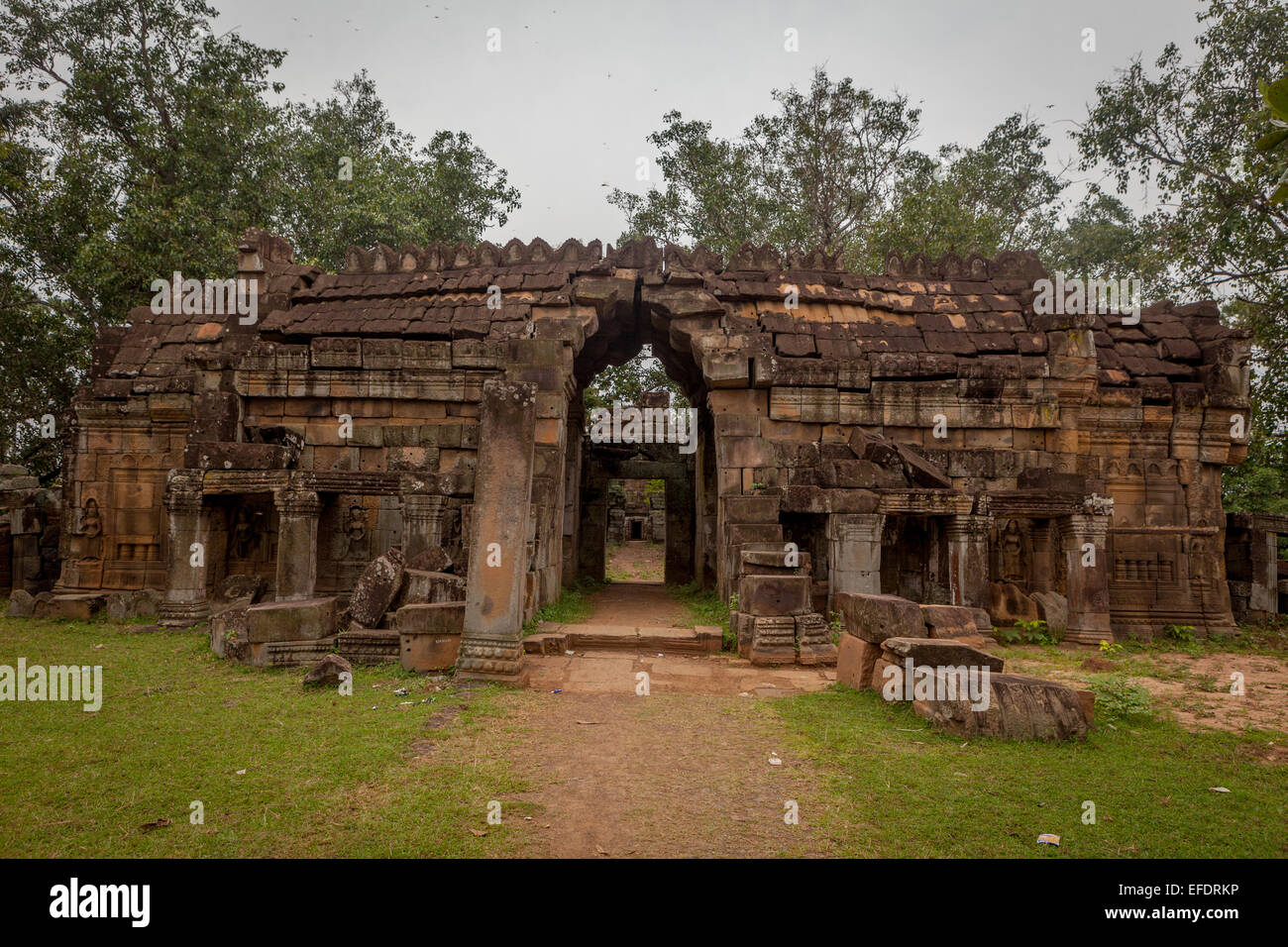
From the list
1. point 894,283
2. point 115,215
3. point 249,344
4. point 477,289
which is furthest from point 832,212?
point 115,215

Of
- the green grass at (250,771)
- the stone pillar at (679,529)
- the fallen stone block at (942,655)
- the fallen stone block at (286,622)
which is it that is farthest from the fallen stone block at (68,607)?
the fallen stone block at (942,655)

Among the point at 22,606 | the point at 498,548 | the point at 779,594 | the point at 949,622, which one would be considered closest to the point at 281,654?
the point at 498,548

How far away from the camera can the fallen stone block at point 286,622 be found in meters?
7.13

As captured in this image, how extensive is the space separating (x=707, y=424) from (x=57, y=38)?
18.2 meters

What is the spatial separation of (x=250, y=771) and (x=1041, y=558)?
9.74 m

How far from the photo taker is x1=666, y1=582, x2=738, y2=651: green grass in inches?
342

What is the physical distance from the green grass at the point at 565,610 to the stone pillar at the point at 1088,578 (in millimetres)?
6619

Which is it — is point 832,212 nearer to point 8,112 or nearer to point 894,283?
point 894,283

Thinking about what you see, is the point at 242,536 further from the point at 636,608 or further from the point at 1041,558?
the point at 1041,558

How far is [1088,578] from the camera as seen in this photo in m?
9.16

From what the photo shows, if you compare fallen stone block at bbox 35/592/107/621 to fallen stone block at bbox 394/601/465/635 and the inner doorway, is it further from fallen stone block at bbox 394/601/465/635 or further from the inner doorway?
the inner doorway

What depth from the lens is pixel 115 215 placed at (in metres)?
15.5

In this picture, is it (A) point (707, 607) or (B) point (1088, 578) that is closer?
(B) point (1088, 578)

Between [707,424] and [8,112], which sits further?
[8,112]
